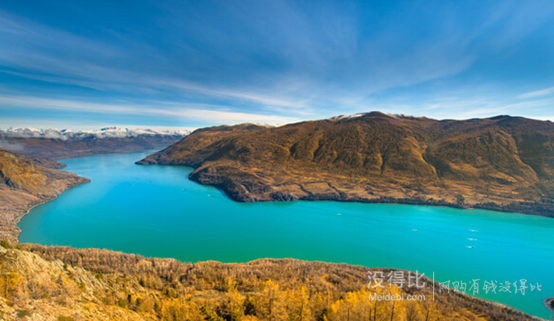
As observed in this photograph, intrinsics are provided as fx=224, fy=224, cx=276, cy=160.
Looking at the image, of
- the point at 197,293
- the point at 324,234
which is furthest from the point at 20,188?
the point at 324,234

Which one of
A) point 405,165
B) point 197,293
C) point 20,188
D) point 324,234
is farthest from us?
point 405,165

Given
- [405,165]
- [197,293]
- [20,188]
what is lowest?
[20,188]

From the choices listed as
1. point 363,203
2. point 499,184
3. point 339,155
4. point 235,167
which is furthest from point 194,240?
point 499,184

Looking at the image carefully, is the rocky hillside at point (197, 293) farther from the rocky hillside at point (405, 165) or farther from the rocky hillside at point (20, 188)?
the rocky hillside at point (405, 165)

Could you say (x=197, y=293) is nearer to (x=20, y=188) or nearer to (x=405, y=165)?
(x=20, y=188)

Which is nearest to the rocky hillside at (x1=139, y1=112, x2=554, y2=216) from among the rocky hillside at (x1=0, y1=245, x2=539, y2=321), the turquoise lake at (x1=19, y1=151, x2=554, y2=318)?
the turquoise lake at (x1=19, y1=151, x2=554, y2=318)

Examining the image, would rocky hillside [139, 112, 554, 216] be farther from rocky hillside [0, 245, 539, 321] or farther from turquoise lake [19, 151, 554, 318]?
rocky hillside [0, 245, 539, 321]

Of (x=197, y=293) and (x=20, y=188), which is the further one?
(x=20, y=188)
